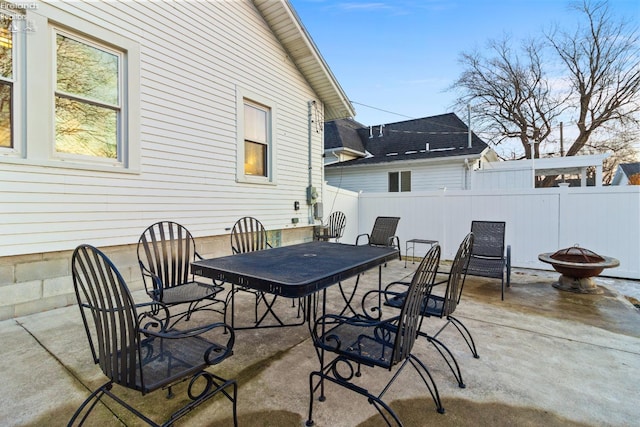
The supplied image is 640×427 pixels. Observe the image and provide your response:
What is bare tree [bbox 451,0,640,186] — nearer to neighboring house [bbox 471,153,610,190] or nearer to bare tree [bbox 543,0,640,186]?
bare tree [bbox 543,0,640,186]

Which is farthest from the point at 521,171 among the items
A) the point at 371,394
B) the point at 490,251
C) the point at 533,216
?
the point at 371,394

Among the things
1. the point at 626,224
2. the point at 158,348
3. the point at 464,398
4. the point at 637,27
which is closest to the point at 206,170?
the point at 158,348

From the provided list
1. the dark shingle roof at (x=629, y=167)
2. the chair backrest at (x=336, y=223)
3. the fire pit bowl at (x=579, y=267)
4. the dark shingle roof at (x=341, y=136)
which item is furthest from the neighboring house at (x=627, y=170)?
the chair backrest at (x=336, y=223)

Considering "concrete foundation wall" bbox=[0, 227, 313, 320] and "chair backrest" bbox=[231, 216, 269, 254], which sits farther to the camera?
"chair backrest" bbox=[231, 216, 269, 254]

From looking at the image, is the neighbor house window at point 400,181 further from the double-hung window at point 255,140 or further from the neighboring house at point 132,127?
the double-hung window at point 255,140

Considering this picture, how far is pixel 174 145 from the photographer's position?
14.4 ft

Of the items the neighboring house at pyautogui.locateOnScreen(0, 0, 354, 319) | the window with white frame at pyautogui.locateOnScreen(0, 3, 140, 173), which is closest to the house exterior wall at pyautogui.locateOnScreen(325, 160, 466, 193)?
the neighboring house at pyautogui.locateOnScreen(0, 0, 354, 319)

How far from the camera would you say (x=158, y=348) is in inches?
64.4

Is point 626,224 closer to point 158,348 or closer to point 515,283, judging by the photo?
point 515,283

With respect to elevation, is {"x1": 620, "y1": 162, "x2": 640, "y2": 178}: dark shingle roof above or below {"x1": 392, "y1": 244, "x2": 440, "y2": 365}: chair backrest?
above

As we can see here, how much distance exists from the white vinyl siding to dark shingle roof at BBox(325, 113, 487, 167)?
6.47 metres

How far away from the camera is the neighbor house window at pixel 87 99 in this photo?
134 inches

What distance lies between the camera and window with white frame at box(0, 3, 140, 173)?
3059 millimetres

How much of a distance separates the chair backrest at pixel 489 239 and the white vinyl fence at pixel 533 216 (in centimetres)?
129
